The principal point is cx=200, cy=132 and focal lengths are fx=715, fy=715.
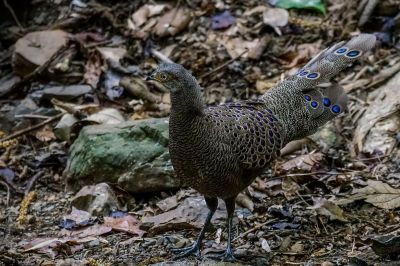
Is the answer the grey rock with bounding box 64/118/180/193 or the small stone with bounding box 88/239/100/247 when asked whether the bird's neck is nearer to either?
the small stone with bounding box 88/239/100/247

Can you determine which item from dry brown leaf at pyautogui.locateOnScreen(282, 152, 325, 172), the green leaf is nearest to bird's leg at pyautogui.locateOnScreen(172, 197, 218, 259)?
dry brown leaf at pyautogui.locateOnScreen(282, 152, 325, 172)

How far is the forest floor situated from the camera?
5.05 metres

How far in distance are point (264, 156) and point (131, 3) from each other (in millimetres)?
4565

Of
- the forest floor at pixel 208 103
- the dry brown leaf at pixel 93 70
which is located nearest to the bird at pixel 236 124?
the forest floor at pixel 208 103

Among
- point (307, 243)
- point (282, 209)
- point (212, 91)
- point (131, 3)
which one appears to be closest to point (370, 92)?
point (212, 91)

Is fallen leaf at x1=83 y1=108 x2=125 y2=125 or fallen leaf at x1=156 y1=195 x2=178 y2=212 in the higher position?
fallen leaf at x1=156 y1=195 x2=178 y2=212

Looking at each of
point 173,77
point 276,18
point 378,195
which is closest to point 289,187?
point 378,195

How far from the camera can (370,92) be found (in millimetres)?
7070

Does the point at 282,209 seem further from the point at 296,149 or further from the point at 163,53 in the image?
the point at 163,53

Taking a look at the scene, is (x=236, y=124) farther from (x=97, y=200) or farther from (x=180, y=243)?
(x=97, y=200)

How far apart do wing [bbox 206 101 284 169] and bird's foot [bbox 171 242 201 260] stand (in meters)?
0.68

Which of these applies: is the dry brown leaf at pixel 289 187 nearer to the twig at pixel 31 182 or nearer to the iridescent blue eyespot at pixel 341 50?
the iridescent blue eyespot at pixel 341 50

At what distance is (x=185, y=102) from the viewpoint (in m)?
4.32

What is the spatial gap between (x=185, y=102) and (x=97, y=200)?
173cm
